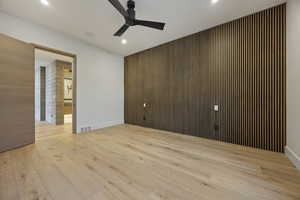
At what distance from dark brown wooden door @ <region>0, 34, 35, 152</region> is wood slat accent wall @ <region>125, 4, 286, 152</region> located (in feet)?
10.3

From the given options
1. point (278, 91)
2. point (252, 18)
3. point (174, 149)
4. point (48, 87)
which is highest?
point (252, 18)

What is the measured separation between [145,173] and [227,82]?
2.66 meters

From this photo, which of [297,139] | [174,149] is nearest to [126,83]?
[174,149]

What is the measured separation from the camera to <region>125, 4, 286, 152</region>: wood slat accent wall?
246 centimetres

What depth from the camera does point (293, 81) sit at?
2.06 metres

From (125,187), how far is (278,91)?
313 centimetres

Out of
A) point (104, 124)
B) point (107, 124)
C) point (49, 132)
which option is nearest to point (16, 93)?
point (49, 132)

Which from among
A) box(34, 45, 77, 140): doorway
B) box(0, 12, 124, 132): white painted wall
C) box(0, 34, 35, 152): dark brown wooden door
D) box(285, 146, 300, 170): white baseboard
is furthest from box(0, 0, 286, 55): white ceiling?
box(285, 146, 300, 170): white baseboard

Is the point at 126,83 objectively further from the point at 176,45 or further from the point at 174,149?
the point at 174,149

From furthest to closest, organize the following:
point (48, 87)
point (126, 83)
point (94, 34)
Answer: point (48, 87) → point (126, 83) → point (94, 34)

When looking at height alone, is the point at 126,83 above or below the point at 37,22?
below

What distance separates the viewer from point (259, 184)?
1.53 m

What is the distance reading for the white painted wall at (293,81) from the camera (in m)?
1.93

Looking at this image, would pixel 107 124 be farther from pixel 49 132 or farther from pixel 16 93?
pixel 16 93
